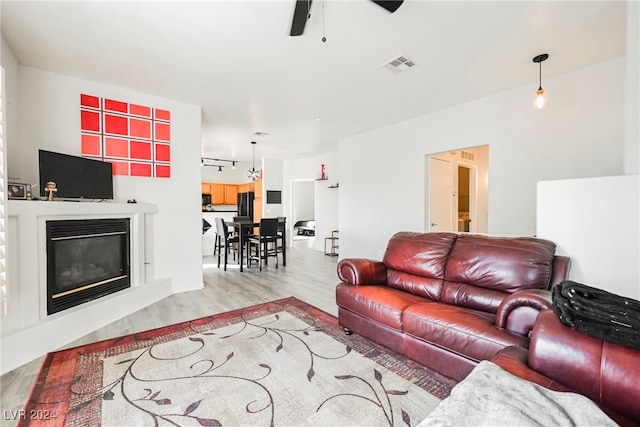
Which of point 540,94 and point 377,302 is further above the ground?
point 540,94

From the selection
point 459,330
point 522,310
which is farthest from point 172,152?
point 522,310

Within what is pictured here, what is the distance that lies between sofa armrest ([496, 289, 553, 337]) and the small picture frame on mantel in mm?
3966

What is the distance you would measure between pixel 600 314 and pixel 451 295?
1.21 m

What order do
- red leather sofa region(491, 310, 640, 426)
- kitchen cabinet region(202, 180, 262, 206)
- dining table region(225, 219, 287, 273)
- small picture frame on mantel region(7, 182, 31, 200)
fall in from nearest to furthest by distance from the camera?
red leather sofa region(491, 310, 640, 426), small picture frame on mantel region(7, 182, 31, 200), dining table region(225, 219, 287, 273), kitchen cabinet region(202, 180, 262, 206)

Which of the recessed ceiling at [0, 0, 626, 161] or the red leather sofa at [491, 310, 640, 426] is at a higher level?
the recessed ceiling at [0, 0, 626, 161]

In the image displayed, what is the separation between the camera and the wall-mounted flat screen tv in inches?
106

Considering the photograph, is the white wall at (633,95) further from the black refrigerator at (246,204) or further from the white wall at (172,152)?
the black refrigerator at (246,204)

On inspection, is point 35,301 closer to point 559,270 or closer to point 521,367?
point 521,367

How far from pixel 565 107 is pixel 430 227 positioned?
227 centimetres

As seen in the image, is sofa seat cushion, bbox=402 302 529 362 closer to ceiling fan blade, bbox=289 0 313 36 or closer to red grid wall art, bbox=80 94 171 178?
ceiling fan blade, bbox=289 0 313 36

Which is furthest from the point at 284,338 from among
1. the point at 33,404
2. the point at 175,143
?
the point at 175,143

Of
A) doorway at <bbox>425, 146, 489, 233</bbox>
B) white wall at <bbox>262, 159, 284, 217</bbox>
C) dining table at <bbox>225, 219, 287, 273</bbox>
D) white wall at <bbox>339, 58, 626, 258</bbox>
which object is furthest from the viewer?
white wall at <bbox>262, 159, 284, 217</bbox>

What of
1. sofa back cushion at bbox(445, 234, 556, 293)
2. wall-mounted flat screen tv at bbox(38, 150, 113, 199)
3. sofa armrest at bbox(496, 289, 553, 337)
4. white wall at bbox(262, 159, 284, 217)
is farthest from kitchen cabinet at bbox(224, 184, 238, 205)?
sofa armrest at bbox(496, 289, 553, 337)

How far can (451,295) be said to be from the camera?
2.28 m
